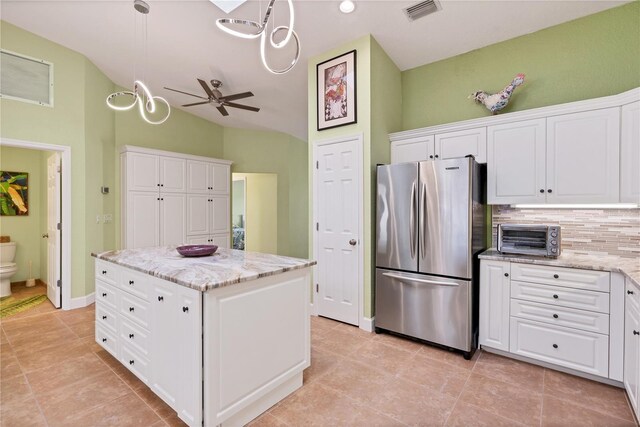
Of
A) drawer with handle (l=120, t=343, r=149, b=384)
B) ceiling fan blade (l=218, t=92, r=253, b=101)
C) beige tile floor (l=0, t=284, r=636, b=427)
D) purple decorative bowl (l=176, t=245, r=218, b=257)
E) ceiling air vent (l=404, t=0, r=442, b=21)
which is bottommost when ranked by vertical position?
beige tile floor (l=0, t=284, r=636, b=427)

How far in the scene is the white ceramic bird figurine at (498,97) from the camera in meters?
2.83

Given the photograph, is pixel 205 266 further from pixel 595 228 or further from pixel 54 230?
pixel 54 230

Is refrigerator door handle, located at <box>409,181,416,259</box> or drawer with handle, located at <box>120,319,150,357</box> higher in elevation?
refrigerator door handle, located at <box>409,181,416,259</box>

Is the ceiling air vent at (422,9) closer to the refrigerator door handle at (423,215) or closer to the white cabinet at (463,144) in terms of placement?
the white cabinet at (463,144)

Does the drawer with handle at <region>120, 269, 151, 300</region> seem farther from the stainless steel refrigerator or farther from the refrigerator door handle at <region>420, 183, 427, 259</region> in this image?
the refrigerator door handle at <region>420, 183, 427, 259</region>

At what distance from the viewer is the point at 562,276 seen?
227cm

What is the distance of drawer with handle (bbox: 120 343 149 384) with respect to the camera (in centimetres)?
196

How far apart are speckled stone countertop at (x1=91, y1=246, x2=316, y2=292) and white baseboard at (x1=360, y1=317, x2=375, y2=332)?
4.56 feet

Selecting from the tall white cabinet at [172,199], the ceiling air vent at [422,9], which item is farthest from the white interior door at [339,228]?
the tall white cabinet at [172,199]

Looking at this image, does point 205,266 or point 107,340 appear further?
point 107,340

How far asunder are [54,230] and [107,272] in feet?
7.74

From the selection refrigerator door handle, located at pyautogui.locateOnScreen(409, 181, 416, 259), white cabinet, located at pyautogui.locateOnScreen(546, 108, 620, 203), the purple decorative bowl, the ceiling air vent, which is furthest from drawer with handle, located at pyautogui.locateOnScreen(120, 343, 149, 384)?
the ceiling air vent

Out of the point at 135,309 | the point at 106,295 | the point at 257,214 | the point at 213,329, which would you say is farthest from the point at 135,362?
the point at 257,214

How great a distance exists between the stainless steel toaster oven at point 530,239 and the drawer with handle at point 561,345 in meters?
0.57
